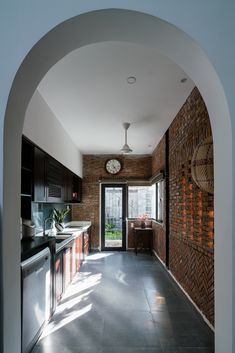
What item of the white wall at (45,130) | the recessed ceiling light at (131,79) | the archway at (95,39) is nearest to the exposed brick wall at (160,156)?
the white wall at (45,130)

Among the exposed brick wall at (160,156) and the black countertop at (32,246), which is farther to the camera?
the exposed brick wall at (160,156)

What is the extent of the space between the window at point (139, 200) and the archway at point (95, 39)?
6.83 m

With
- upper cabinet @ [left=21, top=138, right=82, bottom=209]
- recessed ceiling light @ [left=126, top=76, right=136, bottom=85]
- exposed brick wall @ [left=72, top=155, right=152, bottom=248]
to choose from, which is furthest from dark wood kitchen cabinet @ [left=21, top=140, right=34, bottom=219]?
exposed brick wall @ [left=72, top=155, right=152, bottom=248]

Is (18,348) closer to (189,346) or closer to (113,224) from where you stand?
(189,346)

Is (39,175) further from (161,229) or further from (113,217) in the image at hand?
(113,217)

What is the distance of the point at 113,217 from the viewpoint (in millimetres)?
8227

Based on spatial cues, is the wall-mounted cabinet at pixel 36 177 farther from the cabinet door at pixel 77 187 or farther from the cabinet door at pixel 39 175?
the cabinet door at pixel 77 187

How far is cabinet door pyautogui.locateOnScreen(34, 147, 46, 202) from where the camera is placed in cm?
336

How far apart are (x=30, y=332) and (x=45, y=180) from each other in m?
1.96

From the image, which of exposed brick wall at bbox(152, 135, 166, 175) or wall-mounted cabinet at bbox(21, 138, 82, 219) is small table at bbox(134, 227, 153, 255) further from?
wall-mounted cabinet at bbox(21, 138, 82, 219)

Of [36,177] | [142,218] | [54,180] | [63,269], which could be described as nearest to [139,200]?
[142,218]

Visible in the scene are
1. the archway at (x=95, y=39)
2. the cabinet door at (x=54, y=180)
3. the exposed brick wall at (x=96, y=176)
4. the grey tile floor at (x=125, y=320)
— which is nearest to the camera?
the archway at (x=95, y=39)

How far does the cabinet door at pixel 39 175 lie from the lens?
336cm

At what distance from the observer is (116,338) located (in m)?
2.80
